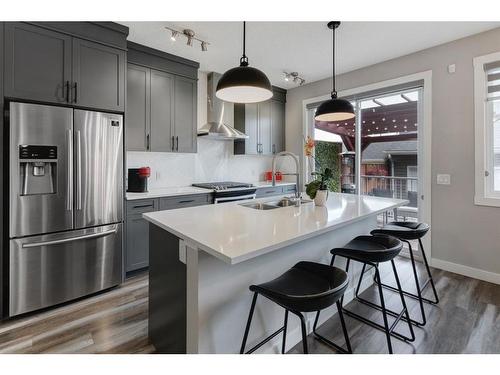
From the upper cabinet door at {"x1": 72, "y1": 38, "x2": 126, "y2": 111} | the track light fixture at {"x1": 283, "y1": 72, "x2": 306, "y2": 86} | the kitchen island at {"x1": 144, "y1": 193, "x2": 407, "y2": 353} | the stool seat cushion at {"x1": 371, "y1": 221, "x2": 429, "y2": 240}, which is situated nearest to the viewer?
the kitchen island at {"x1": 144, "y1": 193, "x2": 407, "y2": 353}

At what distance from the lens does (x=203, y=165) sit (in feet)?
14.1

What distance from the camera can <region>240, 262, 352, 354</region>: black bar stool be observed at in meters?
1.16

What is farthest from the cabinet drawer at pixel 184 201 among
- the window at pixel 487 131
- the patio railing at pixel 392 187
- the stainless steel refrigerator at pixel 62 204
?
the window at pixel 487 131

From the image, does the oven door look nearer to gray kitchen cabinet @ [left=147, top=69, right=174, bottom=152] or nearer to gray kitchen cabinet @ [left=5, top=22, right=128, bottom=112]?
gray kitchen cabinet @ [left=147, top=69, right=174, bottom=152]

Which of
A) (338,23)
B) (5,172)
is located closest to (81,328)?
(5,172)

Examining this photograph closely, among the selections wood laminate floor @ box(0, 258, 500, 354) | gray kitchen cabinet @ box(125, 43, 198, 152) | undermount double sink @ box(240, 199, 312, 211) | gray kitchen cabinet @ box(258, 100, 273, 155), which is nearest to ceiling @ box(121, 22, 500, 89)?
gray kitchen cabinet @ box(125, 43, 198, 152)

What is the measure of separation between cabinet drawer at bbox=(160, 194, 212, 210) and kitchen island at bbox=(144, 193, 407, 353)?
1.22 m

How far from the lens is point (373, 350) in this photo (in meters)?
1.81

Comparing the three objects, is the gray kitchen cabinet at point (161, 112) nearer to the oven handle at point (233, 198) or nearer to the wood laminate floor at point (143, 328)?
the oven handle at point (233, 198)

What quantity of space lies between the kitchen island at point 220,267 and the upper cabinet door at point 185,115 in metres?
A: 1.90

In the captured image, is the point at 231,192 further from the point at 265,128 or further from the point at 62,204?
the point at 62,204

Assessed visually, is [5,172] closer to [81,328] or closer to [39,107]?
[39,107]

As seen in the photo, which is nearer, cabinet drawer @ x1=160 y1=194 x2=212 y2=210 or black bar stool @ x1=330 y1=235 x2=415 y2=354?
black bar stool @ x1=330 y1=235 x2=415 y2=354

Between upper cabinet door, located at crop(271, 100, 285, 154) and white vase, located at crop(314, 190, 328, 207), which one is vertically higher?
upper cabinet door, located at crop(271, 100, 285, 154)
